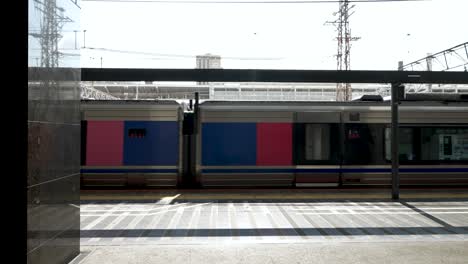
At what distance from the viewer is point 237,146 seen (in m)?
11.7

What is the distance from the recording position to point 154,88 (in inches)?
1238

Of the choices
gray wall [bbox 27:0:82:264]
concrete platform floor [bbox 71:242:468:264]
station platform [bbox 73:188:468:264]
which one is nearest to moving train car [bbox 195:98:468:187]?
station platform [bbox 73:188:468:264]

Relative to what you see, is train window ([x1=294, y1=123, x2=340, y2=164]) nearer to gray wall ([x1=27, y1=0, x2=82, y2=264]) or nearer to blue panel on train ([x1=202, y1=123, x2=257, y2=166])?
blue panel on train ([x1=202, y1=123, x2=257, y2=166])

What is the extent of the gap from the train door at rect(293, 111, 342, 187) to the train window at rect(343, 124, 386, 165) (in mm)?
300

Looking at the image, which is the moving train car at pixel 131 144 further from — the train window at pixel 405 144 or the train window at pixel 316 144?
the train window at pixel 405 144

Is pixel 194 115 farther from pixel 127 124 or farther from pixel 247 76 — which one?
pixel 247 76

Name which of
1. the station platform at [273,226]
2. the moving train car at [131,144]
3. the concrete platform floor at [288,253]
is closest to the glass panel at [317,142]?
the station platform at [273,226]

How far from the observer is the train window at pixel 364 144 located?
38.9 ft

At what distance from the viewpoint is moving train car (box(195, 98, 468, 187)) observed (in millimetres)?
11641

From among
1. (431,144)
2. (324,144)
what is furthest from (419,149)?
(324,144)

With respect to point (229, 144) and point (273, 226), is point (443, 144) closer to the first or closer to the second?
point (229, 144)

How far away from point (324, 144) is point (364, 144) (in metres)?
1.21

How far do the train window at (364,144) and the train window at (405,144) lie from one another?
19cm
